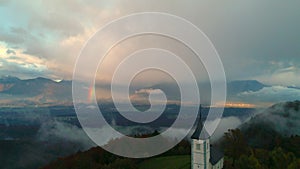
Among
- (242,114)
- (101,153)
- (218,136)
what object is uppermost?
(242,114)

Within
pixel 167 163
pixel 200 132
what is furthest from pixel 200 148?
pixel 167 163

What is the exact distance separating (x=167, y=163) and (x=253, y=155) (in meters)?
14.5

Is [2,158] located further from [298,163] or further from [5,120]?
[298,163]

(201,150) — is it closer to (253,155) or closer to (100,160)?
(253,155)

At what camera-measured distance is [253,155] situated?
39.4 metres

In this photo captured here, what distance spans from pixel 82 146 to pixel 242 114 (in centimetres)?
5916

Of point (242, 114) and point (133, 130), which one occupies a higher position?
point (242, 114)

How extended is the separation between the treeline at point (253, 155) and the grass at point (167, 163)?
258 inches

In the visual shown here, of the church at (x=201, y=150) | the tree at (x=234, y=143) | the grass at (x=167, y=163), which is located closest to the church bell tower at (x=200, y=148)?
the church at (x=201, y=150)

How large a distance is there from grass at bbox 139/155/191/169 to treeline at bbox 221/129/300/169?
21.5 feet

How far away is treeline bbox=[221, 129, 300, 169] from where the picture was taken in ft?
116

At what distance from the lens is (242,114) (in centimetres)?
8419

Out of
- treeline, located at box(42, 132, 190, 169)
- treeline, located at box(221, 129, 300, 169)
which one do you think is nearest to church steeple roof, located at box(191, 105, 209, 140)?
treeline, located at box(221, 129, 300, 169)

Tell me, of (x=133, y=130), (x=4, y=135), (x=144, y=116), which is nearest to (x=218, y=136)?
(x=144, y=116)
